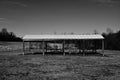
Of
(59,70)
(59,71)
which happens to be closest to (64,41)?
(59,70)

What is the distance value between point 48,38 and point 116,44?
65.3 feet

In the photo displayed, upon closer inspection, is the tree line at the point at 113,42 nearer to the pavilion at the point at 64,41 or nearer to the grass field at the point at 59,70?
the pavilion at the point at 64,41

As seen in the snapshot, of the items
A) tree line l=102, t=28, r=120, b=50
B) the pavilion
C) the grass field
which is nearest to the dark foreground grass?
the grass field

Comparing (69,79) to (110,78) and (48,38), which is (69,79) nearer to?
(110,78)

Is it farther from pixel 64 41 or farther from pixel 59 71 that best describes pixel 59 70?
pixel 64 41

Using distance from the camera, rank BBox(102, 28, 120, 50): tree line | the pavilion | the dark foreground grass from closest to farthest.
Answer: the dark foreground grass, the pavilion, BBox(102, 28, 120, 50): tree line

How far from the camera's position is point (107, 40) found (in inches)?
1412

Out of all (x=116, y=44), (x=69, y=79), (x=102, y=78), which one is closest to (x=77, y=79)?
(x=69, y=79)


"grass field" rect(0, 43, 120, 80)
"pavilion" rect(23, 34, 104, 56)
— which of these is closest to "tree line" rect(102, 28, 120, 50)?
"pavilion" rect(23, 34, 104, 56)

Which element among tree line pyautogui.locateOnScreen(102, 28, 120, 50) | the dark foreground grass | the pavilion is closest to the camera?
the dark foreground grass

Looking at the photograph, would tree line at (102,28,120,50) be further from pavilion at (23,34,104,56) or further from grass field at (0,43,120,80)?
→ grass field at (0,43,120,80)

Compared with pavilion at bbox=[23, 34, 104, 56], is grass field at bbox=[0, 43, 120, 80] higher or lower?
lower

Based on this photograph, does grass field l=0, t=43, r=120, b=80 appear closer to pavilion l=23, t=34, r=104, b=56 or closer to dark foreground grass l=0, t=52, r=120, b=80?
dark foreground grass l=0, t=52, r=120, b=80

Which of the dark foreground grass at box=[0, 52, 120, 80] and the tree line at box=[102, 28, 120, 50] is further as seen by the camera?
the tree line at box=[102, 28, 120, 50]
